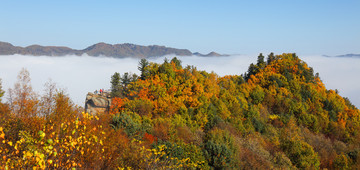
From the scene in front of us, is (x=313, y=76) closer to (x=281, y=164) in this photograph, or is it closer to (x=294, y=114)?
(x=294, y=114)

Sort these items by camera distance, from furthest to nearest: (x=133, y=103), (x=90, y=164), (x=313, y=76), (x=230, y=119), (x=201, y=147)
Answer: (x=313, y=76), (x=230, y=119), (x=133, y=103), (x=201, y=147), (x=90, y=164)

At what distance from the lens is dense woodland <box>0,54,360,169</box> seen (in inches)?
398

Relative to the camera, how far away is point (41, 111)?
86.3ft

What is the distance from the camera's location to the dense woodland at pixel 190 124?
33.1 feet

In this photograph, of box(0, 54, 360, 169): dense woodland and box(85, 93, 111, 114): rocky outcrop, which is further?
box(85, 93, 111, 114): rocky outcrop

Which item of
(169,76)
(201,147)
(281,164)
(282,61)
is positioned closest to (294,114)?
(282,61)

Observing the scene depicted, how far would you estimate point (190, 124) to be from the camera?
129ft

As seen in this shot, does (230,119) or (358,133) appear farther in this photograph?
(358,133)

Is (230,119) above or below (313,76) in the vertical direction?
below

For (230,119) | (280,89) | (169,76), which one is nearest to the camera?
(230,119)

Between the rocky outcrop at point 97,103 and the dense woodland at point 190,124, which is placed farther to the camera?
the rocky outcrop at point 97,103

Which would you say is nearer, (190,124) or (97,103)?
(190,124)

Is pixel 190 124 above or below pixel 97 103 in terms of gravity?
above

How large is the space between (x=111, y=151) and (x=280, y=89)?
59260 mm
